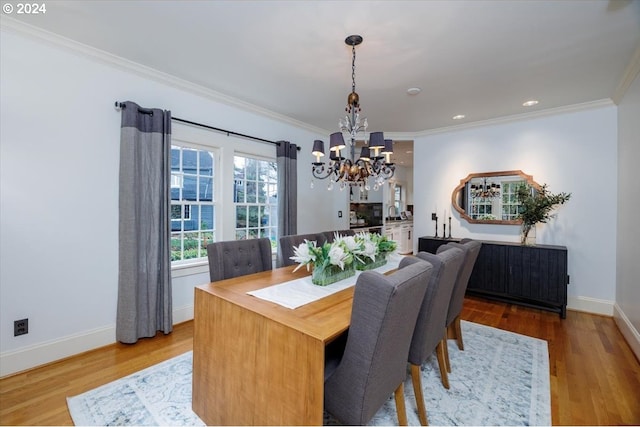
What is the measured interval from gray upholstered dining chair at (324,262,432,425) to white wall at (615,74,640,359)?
8.98ft

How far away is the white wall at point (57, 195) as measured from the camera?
2131mm

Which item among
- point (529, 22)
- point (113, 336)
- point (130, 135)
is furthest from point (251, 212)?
point (529, 22)

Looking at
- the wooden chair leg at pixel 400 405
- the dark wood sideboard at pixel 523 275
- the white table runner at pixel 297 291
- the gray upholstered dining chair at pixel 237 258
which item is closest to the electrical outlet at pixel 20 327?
the gray upholstered dining chair at pixel 237 258

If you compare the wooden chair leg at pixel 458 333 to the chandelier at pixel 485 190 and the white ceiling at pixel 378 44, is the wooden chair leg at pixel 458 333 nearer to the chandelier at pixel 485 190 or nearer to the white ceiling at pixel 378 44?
the white ceiling at pixel 378 44

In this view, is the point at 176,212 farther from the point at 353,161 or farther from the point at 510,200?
the point at 510,200

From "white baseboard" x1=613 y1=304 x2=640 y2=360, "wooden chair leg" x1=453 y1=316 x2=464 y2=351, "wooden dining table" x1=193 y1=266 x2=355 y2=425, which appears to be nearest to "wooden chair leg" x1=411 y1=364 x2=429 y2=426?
"wooden dining table" x1=193 y1=266 x2=355 y2=425

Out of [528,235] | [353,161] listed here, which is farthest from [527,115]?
[353,161]

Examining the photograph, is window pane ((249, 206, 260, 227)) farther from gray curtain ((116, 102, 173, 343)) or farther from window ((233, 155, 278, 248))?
gray curtain ((116, 102, 173, 343))

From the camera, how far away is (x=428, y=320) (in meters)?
1.65

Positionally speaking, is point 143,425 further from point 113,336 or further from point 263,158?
point 263,158

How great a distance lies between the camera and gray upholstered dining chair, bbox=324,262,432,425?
1.13 m

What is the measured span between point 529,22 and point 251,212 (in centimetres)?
336

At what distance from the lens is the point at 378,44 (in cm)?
227

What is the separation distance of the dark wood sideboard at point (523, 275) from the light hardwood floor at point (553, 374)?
38 centimetres
